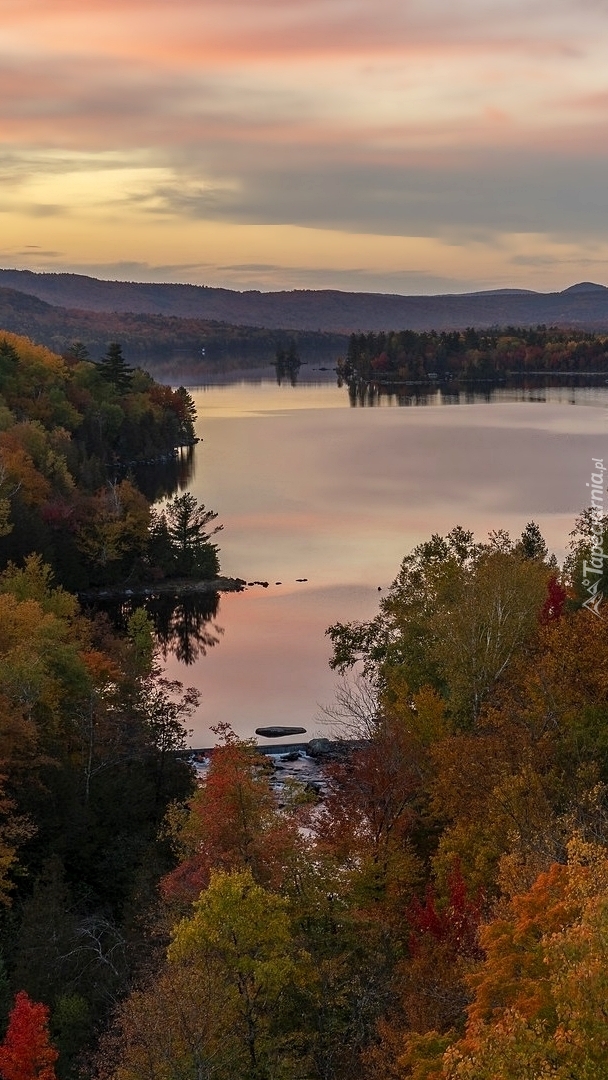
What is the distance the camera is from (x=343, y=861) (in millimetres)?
22719

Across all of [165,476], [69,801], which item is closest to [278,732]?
[69,801]

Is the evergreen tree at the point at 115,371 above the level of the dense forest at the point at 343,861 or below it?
above

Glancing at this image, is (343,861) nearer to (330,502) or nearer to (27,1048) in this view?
(27,1048)

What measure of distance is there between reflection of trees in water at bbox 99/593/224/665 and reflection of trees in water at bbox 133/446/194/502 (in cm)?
2844

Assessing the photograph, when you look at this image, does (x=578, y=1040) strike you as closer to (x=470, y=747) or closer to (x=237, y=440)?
(x=470, y=747)

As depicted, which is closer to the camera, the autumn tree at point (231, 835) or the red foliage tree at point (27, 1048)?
the red foliage tree at point (27, 1048)

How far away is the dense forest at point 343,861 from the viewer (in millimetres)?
14305

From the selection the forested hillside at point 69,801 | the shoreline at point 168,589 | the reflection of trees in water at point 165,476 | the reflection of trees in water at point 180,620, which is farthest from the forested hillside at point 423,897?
the reflection of trees in water at point 165,476

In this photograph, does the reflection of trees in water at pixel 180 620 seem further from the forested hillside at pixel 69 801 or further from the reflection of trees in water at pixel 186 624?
the forested hillside at pixel 69 801

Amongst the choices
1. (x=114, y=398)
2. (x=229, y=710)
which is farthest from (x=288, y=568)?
(x=114, y=398)

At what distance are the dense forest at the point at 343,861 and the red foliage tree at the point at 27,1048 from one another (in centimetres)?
5

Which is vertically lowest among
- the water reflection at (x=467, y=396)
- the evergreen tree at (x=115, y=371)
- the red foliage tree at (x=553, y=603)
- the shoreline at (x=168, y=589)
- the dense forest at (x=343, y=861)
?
the shoreline at (x=168, y=589)

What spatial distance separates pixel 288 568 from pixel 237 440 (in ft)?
202

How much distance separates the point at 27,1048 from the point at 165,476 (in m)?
82.3
